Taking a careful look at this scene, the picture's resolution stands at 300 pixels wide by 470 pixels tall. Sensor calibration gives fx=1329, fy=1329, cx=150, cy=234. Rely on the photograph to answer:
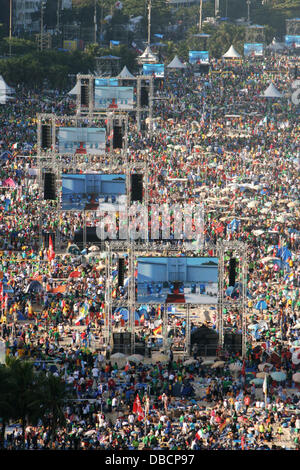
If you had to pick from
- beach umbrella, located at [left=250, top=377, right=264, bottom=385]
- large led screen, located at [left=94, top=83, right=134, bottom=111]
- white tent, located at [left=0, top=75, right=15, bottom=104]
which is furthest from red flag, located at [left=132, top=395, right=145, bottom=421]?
white tent, located at [left=0, top=75, right=15, bottom=104]

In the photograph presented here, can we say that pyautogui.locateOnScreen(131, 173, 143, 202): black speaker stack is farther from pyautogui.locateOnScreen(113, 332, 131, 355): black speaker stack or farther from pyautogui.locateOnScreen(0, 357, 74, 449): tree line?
pyautogui.locateOnScreen(0, 357, 74, 449): tree line

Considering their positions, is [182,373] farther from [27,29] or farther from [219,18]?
[219,18]

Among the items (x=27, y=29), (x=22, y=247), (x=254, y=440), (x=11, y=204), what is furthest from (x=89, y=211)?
(x=27, y=29)

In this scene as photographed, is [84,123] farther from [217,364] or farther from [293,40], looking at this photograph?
[293,40]

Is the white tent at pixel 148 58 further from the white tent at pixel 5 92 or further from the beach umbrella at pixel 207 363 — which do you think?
the beach umbrella at pixel 207 363

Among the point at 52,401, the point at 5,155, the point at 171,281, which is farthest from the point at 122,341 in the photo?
the point at 5,155

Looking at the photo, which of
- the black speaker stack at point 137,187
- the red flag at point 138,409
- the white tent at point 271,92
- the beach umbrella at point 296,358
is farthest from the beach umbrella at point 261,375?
the white tent at point 271,92
